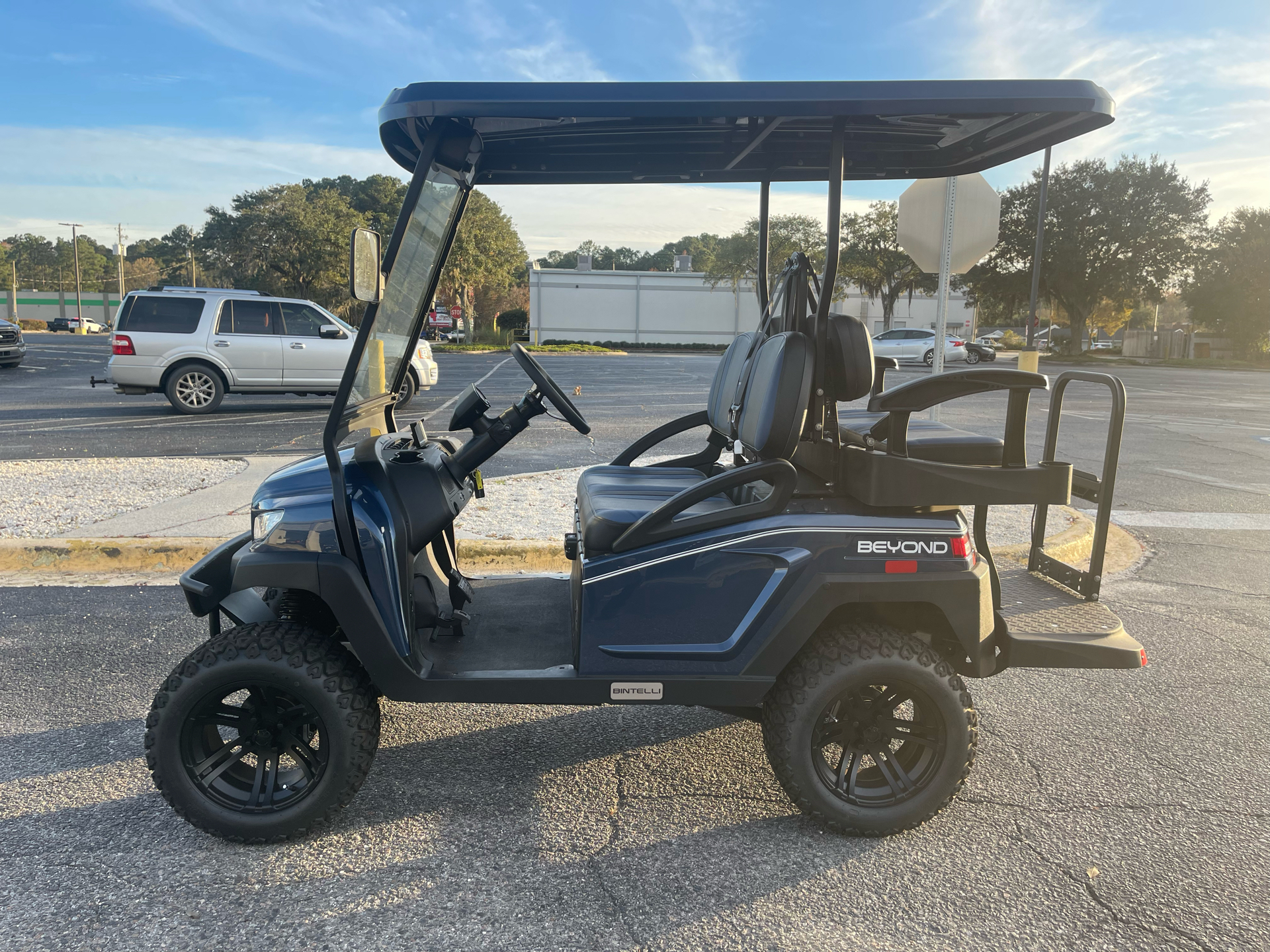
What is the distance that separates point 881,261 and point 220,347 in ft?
109

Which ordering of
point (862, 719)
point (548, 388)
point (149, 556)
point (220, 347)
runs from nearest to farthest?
1. point (862, 719)
2. point (548, 388)
3. point (149, 556)
4. point (220, 347)

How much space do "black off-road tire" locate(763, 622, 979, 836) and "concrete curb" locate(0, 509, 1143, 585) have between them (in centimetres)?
287

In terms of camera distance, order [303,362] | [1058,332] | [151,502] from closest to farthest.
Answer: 1. [151,502]
2. [303,362]
3. [1058,332]

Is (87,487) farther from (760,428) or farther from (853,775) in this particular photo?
(853,775)

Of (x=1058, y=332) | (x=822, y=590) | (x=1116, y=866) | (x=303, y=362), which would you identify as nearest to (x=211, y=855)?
(x=822, y=590)

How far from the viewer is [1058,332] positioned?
218 feet

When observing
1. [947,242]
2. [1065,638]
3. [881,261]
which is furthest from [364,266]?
[881,261]

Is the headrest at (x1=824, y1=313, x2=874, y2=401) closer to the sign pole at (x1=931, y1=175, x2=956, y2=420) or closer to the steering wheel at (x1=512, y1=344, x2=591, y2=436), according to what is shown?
the steering wheel at (x1=512, y1=344, x2=591, y2=436)

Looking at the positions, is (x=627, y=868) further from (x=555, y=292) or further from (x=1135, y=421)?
(x=555, y=292)

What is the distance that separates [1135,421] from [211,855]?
1512cm

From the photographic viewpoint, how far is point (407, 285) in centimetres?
305

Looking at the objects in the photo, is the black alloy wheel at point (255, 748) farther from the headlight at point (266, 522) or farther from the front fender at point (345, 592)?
the headlight at point (266, 522)

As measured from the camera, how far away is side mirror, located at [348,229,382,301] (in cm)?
240

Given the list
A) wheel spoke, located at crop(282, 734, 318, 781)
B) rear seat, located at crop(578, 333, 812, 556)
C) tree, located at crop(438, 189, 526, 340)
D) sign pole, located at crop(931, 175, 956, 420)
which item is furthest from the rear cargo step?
tree, located at crop(438, 189, 526, 340)
